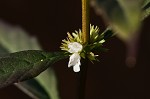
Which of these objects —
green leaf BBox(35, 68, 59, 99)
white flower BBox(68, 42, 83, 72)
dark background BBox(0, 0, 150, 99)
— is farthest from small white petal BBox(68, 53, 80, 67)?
dark background BBox(0, 0, 150, 99)

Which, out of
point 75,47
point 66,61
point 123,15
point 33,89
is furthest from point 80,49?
point 66,61

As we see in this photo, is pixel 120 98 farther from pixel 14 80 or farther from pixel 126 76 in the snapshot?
pixel 14 80

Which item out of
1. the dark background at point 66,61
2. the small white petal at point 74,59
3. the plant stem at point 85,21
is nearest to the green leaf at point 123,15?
the plant stem at point 85,21

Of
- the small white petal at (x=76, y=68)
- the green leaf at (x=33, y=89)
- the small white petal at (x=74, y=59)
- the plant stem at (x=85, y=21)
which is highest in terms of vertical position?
the green leaf at (x=33, y=89)

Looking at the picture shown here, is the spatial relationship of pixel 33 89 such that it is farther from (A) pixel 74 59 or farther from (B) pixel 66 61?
(B) pixel 66 61

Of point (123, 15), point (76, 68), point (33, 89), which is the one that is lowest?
point (123, 15)

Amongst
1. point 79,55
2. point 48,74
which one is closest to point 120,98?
point 48,74

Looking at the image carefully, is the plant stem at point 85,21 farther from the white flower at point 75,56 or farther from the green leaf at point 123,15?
the green leaf at point 123,15
